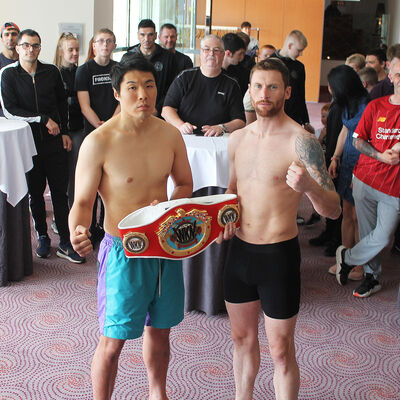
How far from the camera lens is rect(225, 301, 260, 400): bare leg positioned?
2.05m

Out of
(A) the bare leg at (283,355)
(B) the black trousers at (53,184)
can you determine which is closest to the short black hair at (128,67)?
(A) the bare leg at (283,355)

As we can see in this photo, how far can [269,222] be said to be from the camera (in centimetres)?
194

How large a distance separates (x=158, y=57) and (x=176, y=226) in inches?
125

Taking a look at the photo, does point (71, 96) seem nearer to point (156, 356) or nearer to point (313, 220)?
point (313, 220)

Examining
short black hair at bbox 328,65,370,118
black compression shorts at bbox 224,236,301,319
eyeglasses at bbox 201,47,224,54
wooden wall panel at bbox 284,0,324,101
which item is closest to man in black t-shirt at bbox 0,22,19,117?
eyeglasses at bbox 201,47,224,54

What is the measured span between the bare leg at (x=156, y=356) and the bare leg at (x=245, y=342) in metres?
0.26

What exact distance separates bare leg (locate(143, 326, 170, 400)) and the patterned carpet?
29 centimetres

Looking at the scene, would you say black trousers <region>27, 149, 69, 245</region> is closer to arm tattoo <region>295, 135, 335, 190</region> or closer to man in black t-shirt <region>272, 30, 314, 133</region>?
man in black t-shirt <region>272, 30, 314, 133</region>

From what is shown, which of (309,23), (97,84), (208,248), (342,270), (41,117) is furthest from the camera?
(309,23)

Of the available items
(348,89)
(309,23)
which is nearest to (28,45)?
(348,89)

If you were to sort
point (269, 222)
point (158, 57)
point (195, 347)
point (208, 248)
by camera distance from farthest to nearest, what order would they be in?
point (158, 57) → point (208, 248) → point (195, 347) → point (269, 222)

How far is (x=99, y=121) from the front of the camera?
13.6ft

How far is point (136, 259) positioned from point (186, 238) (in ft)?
0.70

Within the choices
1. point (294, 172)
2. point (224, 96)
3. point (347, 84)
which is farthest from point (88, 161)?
point (347, 84)
